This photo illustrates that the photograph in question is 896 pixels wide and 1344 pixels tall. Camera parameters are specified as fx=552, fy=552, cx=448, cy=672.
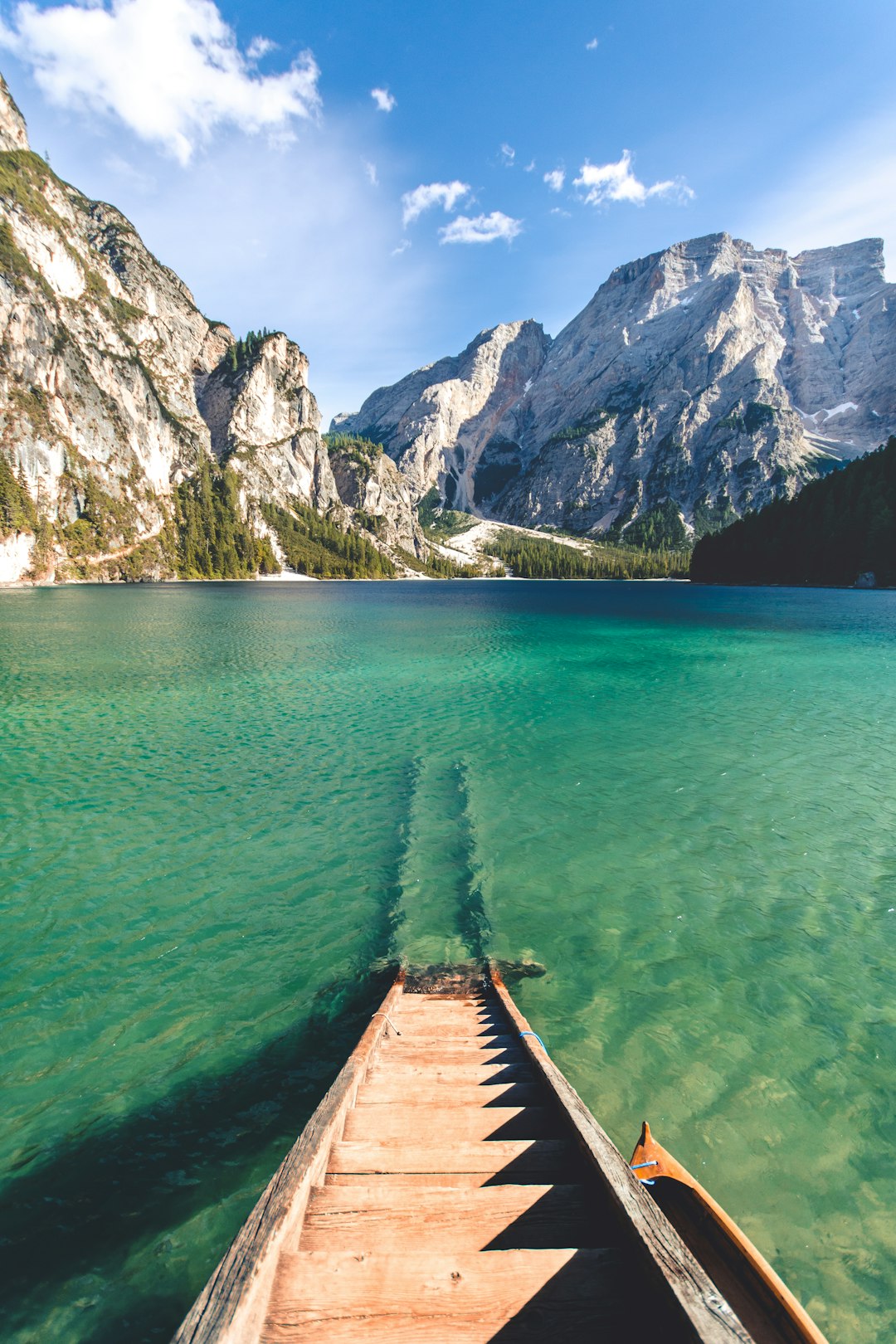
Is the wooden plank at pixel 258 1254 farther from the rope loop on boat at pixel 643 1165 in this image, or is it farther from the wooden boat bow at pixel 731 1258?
the wooden boat bow at pixel 731 1258

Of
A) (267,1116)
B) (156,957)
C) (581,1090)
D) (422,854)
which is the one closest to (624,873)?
(422,854)

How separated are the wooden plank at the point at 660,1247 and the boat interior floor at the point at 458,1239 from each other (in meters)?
0.23

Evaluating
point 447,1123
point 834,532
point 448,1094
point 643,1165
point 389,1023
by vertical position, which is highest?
point 834,532

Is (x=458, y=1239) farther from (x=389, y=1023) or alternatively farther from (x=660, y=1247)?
(x=389, y=1023)

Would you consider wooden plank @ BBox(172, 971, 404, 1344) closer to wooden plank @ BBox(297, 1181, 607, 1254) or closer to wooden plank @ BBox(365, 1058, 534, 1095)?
wooden plank @ BBox(297, 1181, 607, 1254)

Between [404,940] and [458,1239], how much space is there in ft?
27.5

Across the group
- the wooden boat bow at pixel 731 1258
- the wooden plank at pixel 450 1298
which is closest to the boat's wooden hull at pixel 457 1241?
the wooden plank at pixel 450 1298

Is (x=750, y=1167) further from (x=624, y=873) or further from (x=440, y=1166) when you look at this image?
(x=624, y=873)

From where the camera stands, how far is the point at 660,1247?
354 centimetres

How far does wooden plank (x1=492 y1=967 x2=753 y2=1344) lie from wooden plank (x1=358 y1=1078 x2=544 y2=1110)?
46.7 inches

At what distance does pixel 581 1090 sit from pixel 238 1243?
647cm

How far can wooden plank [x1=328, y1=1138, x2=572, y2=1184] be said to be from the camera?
203 inches

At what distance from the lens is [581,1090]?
27.6 feet

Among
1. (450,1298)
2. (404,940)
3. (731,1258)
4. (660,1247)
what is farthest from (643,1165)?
(404,940)
